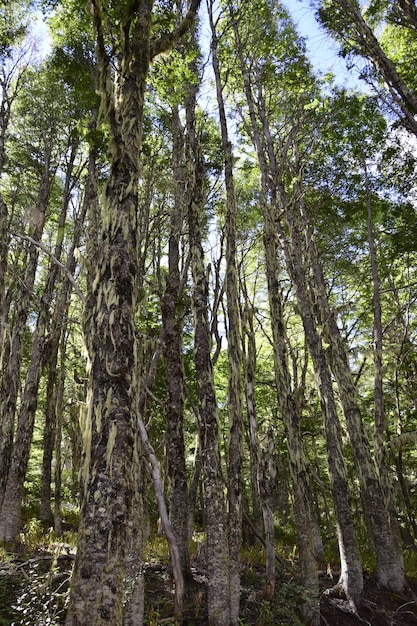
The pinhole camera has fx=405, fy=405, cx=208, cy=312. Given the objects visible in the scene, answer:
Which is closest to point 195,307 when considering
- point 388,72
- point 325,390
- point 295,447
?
point 295,447

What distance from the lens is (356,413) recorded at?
34.3 ft

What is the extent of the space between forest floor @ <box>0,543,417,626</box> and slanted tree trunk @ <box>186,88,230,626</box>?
28.1 inches

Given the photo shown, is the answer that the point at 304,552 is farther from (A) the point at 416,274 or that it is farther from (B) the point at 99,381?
(A) the point at 416,274

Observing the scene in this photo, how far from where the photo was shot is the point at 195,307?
6664 millimetres

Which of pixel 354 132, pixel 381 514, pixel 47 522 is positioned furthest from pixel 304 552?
pixel 354 132

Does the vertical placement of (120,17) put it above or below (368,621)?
above

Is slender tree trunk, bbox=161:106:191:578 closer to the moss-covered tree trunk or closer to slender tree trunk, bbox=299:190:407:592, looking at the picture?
slender tree trunk, bbox=299:190:407:592

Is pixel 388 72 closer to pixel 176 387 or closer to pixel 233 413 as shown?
pixel 233 413

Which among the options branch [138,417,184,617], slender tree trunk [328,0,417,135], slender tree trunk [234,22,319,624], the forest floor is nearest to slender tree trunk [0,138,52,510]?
the forest floor

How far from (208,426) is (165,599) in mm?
2935

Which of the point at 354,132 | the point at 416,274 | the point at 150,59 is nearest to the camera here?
the point at 150,59

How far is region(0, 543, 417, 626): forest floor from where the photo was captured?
16.9ft

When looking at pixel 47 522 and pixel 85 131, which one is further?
pixel 47 522

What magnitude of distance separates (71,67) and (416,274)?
1267 cm
